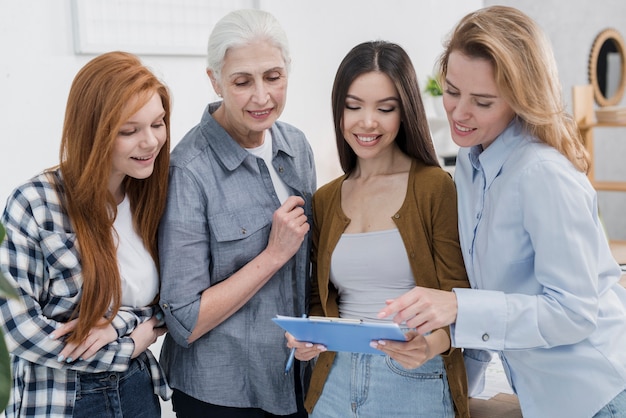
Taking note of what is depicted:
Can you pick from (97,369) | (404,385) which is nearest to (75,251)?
(97,369)

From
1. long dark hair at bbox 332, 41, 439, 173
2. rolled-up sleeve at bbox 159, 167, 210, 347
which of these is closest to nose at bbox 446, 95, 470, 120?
long dark hair at bbox 332, 41, 439, 173

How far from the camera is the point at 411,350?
148 cm

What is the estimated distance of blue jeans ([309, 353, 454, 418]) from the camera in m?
1.60

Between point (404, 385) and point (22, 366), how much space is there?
0.84 m

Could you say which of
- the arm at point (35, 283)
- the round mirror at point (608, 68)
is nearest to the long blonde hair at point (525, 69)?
the arm at point (35, 283)

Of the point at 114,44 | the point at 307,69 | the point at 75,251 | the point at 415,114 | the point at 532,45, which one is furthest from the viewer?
the point at 307,69

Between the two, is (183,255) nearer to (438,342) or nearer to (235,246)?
(235,246)

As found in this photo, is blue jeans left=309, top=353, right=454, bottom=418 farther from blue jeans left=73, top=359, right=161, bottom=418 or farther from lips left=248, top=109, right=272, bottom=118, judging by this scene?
lips left=248, top=109, right=272, bottom=118

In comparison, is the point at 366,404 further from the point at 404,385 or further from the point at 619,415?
the point at 619,415

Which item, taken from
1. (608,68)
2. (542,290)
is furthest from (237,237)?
(608,68)

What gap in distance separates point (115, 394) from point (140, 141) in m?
0.57

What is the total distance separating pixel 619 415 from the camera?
1.35 m

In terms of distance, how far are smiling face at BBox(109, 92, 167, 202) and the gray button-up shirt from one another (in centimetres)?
10

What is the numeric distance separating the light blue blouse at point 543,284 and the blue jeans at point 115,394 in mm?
770
